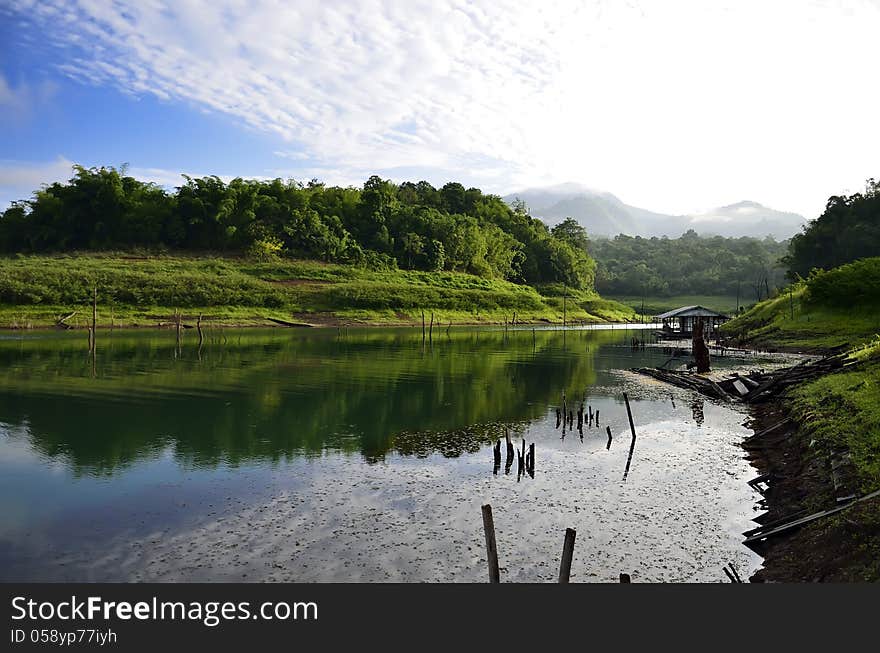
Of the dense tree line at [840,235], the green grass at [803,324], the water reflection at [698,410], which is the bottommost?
the water reflection at [698,410]

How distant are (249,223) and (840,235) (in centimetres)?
9590

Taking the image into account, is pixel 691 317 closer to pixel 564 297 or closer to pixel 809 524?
pixel 564 297

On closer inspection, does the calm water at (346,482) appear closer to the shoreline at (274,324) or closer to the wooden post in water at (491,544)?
the wooden post in water at (491,544)

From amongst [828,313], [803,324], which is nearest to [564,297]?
[803,324]

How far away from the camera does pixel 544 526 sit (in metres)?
13.5

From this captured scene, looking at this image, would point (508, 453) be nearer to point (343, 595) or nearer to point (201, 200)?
point (343, 595)

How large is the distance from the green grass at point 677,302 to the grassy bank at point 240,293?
45.3 m

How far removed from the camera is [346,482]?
16.4 m

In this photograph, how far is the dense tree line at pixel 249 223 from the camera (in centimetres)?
11756

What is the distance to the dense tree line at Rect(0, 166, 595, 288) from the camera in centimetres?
11756

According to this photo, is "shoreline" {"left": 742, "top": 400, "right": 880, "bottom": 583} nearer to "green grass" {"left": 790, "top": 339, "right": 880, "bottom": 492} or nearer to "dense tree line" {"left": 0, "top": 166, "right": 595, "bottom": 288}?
"green grass" {"left": 790, "top": 339, "right": 880, "bottom": 492}

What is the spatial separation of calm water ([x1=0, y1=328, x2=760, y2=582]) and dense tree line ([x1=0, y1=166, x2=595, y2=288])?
89.9 metres

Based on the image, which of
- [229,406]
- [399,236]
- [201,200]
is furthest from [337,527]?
[399,236]

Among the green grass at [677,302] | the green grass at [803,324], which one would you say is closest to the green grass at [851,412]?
the green grass at [803,324]
